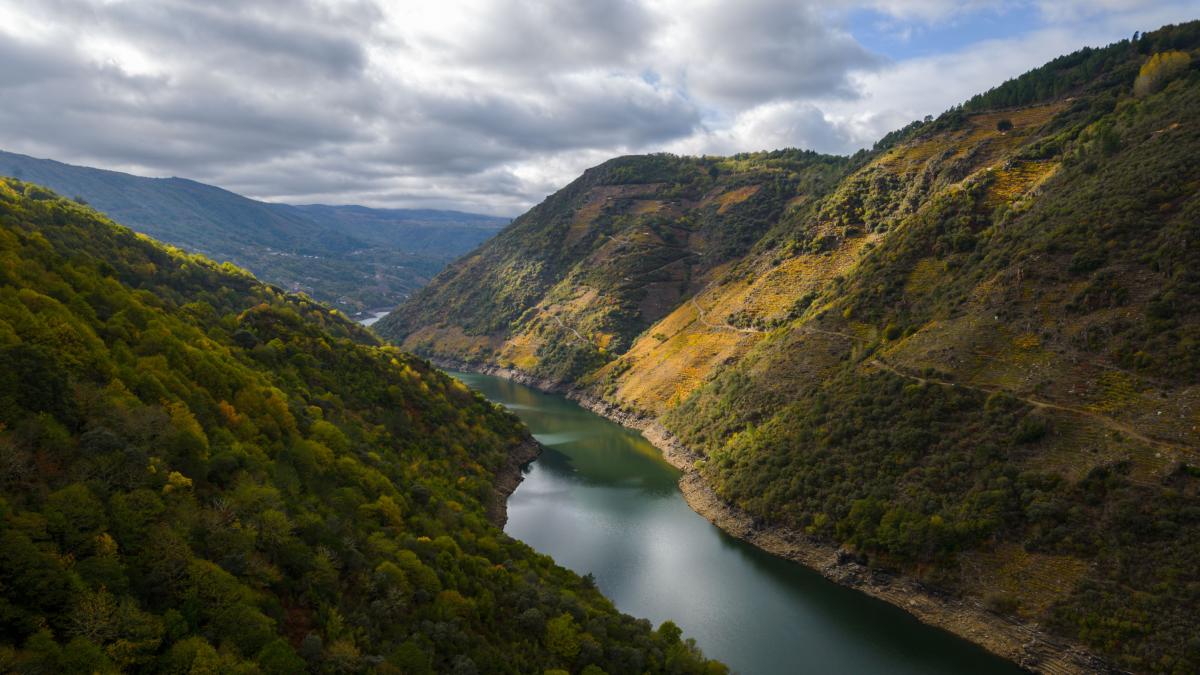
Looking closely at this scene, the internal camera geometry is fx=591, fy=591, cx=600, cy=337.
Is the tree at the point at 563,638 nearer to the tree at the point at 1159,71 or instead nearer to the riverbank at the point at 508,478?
the riverbank at the point at 508,478

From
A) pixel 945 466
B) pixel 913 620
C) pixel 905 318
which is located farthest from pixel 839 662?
pixel 905 318

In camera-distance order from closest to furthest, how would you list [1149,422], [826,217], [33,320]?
[33,320]
[1149,422]
[826,217]

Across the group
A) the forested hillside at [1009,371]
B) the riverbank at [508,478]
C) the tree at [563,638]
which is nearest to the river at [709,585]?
the riverbank at [508,478]

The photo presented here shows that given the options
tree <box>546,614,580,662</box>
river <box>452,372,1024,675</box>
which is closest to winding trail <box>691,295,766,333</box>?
river <box>452,372,1024,675</box>

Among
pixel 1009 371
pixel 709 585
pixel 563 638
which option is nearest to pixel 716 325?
pixel 1009 371

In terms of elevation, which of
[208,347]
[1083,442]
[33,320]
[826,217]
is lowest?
[208,347]

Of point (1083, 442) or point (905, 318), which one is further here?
point (905, 318)

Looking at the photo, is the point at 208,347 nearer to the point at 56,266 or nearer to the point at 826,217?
the point at 56,266

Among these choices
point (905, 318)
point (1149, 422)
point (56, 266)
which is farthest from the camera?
point (905, 318)

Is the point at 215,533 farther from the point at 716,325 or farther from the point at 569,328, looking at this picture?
the point at 569,328
